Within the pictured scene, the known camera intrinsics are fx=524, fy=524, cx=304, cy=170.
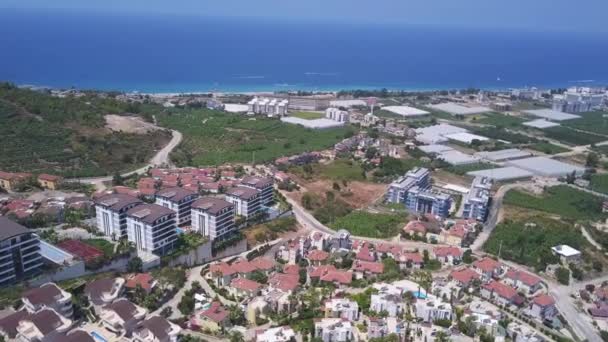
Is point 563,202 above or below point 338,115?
below

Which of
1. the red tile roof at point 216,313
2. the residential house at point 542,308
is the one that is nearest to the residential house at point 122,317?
the red tile roof at point 216,313

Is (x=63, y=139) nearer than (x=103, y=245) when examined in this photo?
No

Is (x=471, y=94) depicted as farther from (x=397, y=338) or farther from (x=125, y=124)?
(x=397, y=338)

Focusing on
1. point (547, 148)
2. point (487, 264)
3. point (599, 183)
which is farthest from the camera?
point (547, 148)

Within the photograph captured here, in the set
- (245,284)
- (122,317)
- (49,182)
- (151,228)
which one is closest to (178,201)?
(151,228)

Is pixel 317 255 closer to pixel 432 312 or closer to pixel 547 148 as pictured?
pixel 432 312

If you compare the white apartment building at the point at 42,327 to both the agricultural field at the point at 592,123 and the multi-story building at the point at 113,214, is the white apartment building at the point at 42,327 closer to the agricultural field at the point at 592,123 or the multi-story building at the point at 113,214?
the multi-story building at the point at 113,214

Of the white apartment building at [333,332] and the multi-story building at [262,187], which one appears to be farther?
the multi-story building at [262,187]
